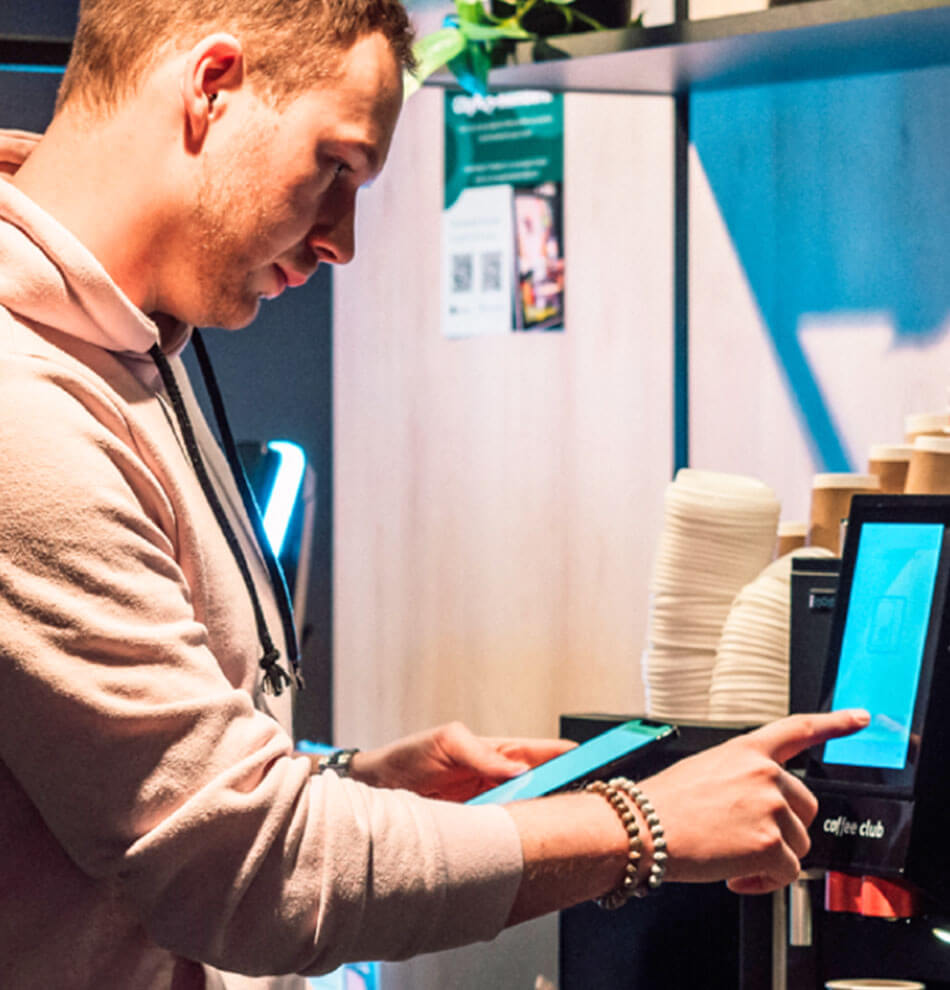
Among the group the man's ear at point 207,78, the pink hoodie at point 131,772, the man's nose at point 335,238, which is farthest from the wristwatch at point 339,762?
the man's ear at point 207,78

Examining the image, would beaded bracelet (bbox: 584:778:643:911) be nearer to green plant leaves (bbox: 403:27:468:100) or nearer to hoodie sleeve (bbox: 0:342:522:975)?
hoodie sleeve (bbox: 0:342:522:975)

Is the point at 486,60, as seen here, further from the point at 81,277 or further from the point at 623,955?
the point at 623,955

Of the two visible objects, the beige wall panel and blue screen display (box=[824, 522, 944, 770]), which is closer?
blue screen display (box=[824, 522, 944, 770])

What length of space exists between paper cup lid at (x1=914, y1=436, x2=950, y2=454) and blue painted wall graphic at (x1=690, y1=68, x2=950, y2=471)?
0.49 m

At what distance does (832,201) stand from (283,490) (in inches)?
33.3

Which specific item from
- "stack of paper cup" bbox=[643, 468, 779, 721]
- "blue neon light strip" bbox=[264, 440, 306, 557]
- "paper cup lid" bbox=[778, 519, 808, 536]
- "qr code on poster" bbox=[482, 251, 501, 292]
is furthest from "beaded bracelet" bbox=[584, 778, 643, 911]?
"qr code on poster" bbox=[482, 251, 501, 292]

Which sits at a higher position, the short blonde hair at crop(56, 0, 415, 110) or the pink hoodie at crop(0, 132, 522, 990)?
the short blonde hair at crop(56, 0, 415, 110)

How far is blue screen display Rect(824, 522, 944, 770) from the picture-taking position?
1052 millimetres

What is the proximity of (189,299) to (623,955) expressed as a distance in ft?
2.71

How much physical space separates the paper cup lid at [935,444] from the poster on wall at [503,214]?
992 millimetres

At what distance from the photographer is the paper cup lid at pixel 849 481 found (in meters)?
1.37

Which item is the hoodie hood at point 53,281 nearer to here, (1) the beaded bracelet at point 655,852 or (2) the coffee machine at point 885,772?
(1) the beaded bracelet at point 655,852

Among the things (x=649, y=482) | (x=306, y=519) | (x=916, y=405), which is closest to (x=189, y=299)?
(x=916, y=405)

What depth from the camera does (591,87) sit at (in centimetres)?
172
